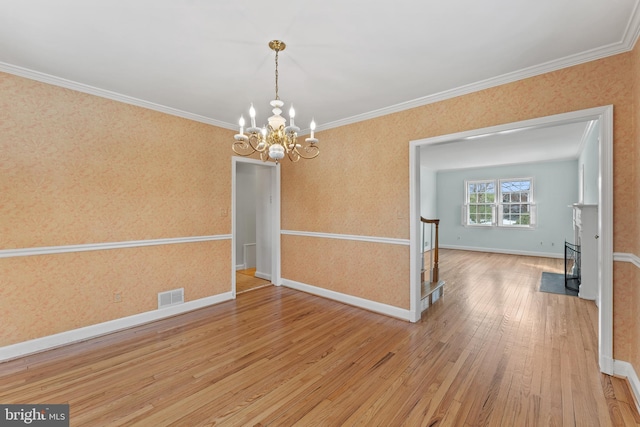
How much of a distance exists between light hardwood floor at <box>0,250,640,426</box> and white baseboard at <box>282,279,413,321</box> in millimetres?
140

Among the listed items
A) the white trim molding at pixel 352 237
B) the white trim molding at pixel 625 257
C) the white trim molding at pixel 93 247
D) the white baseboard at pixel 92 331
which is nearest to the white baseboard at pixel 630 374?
the white trim molding at pixel 625 257

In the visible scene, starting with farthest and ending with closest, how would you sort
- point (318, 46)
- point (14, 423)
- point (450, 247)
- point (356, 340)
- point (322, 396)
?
point (450, 247), point (356, 340), point (318, 46), point (322, 396), point (14, 423)

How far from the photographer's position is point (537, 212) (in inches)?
303

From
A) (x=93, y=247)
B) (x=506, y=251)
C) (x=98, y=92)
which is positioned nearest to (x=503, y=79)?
(x=98, y=92)

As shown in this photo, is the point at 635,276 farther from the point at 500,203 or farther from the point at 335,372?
the point at 500,203

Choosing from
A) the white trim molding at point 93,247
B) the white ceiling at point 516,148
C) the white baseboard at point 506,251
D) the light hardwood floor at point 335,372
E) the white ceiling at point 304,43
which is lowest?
the light hardwood floor at point 335,372

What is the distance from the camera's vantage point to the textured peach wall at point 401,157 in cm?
217

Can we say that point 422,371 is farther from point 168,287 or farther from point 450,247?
point 450,247

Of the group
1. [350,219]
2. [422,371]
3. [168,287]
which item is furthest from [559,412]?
[168,287]

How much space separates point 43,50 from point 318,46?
2265mm

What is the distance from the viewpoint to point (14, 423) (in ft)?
5.85

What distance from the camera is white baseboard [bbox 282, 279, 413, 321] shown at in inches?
134

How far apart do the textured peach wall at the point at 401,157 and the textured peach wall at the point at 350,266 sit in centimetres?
3

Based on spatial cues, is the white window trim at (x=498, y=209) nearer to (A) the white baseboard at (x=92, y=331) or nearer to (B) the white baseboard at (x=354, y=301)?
(B) the white baseboard at (x=354, y=301)
